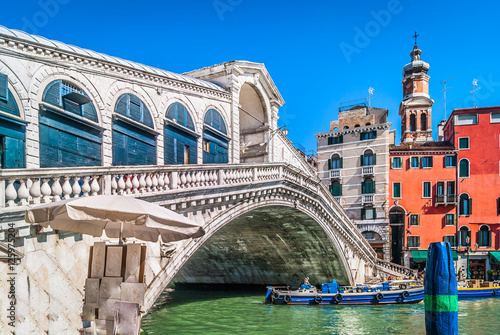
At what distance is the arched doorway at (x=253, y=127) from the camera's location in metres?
19.0

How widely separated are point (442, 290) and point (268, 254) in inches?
683

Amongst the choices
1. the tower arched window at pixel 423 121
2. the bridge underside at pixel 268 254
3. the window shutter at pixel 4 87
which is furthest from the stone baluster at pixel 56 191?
the tower arched window at pixel 423 121

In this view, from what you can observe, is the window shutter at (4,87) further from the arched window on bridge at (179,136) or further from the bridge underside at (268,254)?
the bridge underside at (268,254)

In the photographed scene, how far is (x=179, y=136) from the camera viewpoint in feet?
43.3

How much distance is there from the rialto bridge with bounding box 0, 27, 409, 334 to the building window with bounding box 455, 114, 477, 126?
42.1 feet

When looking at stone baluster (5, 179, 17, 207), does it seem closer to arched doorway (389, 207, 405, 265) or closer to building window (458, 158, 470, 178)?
arched doorway (389, 207, 405, 265)

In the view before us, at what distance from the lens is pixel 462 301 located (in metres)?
19.5

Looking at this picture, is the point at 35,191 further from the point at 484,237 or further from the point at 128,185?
the point at 484,237

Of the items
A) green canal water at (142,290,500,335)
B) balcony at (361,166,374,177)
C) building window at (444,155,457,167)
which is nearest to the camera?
green canal water at (142,290,500,335)

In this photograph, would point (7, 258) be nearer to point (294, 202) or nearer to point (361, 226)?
point (294, 202)

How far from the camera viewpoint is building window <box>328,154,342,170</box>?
30.9 meters

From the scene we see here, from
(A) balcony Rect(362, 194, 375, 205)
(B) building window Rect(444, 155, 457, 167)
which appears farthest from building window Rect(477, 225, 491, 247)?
(A) balcony Rect(362, 194, 375, 205)

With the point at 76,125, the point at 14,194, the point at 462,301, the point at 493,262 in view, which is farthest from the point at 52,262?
the point at 493,262

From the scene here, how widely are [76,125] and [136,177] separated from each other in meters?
2.10
